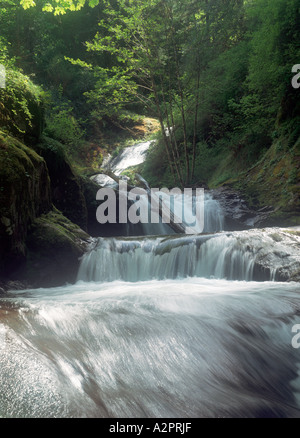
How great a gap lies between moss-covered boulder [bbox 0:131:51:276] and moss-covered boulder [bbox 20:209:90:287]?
0.80 ft

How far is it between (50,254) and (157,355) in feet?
13.8

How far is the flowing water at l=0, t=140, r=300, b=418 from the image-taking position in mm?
1908

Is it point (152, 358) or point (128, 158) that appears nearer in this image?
point (152, 358)

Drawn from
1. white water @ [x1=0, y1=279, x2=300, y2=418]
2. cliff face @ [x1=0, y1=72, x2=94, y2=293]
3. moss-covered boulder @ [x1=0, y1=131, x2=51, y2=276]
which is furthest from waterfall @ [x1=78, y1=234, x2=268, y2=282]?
white water @ [x1=0, y1=279, x2=300, y2=418]

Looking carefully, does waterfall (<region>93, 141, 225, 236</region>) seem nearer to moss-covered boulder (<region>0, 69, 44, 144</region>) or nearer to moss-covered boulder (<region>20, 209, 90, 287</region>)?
moss-covered boulder (<region>20, 209, 90, 287</region>)

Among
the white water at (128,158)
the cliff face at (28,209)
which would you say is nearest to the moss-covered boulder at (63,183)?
the cliff face at (28,209)

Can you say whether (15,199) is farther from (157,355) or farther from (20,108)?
(157,355)

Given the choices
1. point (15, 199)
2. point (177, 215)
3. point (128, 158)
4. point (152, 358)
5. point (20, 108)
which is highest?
point (128, 158)

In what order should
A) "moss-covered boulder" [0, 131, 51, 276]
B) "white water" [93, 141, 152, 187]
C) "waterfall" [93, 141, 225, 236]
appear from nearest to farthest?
"moss-covered boulder" [0, 131, 51, 276], "waterfall" [93, 141, 225, 236], "white water" [93, 141, 152, 187]

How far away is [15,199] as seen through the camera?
17.5ft

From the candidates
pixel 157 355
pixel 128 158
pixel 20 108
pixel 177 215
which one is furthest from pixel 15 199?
pixel 128 158

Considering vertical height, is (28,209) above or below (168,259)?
above

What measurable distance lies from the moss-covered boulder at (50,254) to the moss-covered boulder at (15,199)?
0.24 meters

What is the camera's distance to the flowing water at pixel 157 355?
191 cm
